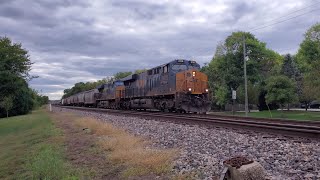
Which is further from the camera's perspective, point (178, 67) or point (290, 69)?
point (290, 69)

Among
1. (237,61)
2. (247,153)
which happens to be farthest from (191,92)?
(237,61)

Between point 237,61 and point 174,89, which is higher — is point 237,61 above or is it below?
above

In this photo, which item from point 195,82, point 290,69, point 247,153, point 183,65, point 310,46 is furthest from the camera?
point 290,69

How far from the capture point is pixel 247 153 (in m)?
8.67

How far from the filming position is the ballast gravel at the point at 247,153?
22.7 feet

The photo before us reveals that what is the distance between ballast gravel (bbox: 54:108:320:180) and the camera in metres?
6.91

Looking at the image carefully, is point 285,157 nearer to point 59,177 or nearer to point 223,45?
point 59,177

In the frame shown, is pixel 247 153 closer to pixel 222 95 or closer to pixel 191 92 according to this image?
pixel 191 92

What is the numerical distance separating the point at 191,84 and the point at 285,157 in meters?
18.8

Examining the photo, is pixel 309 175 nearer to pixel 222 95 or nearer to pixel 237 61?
pixel 222 95

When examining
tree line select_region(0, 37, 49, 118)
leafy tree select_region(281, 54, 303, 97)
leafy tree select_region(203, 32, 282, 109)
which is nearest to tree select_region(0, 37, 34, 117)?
tree line select_region(0, 37, 49, 118)


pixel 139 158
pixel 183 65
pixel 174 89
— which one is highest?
pixel 183 65

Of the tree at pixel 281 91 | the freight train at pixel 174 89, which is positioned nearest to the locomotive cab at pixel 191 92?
the freight train at pixel 174 89

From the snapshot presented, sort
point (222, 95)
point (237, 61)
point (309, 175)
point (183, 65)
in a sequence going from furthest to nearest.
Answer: point (237, 61)
point (222, 95)
point (183, 65)
point (309, 175)
